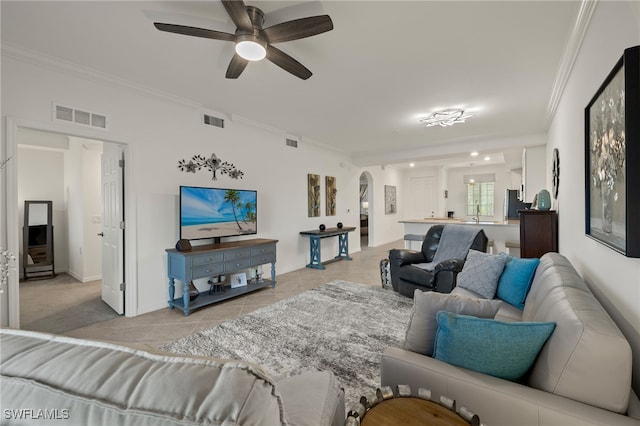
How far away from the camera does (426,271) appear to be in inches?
138

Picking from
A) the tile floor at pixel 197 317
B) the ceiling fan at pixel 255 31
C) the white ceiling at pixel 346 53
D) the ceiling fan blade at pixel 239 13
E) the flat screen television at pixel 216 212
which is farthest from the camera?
the flat screen television at pixel 216 212

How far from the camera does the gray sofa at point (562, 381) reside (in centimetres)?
87

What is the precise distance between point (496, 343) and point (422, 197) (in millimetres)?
9949

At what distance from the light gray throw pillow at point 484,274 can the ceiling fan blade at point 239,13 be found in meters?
2.78

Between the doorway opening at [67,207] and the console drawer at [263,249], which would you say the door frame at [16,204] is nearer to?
the doorway opening at [67,207]

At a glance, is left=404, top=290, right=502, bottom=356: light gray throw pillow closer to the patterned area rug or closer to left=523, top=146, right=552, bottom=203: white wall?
the patterned area rug

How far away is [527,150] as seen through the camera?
5.64 m

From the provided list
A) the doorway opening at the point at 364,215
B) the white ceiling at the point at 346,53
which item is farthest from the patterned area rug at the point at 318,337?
the doorway opening at the point at 364,215

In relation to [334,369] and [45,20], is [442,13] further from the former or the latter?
[45,20]

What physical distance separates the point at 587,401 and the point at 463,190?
1029cm

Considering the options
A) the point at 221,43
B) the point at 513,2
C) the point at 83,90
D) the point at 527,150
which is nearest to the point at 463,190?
the point at 527,150

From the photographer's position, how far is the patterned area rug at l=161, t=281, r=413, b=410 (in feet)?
7.18

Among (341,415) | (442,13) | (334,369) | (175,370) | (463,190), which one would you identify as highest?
(442,13)

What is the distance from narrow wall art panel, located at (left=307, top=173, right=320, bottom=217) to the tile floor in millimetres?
1429
